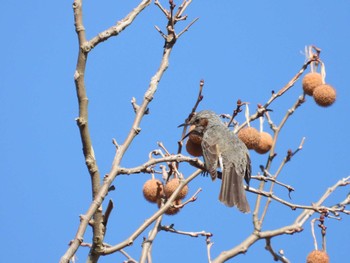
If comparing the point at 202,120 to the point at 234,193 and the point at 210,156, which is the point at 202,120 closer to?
the point at 210,156

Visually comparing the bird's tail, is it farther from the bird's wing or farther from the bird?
the bird's wing

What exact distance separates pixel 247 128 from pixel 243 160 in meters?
0.28

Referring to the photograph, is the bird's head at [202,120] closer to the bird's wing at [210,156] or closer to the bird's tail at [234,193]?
the bird's wing at [210,156]

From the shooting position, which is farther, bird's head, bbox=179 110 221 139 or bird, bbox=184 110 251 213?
bird's head, bbox=179 110 221 139

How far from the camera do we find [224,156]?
560cm

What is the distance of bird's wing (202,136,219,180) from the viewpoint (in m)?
4.98

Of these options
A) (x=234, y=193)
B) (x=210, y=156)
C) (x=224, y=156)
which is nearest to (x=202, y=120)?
(x=224, y=156)

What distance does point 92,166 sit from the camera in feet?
10.5

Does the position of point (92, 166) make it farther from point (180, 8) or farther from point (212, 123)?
point (212, 123)

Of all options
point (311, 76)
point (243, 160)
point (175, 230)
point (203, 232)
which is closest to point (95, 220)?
point (175, 230)

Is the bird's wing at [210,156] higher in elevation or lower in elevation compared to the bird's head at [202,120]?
lower

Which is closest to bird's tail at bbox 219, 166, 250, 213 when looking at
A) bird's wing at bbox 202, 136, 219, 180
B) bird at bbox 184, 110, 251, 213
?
bird at bbox 184, 110, 251, 213

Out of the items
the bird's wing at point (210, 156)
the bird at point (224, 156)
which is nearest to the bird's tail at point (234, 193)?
the bird at point (224, 156)

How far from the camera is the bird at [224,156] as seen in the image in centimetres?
499
